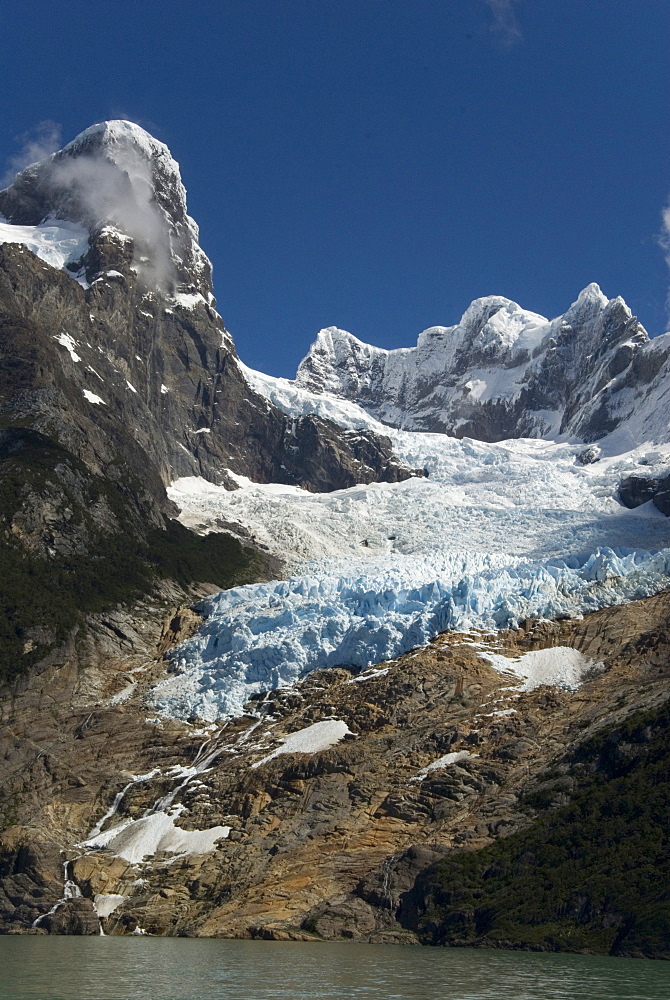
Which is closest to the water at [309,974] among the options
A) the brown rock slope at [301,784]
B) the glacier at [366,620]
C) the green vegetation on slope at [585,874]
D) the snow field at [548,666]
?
the green vegetation on slope at [585,874]

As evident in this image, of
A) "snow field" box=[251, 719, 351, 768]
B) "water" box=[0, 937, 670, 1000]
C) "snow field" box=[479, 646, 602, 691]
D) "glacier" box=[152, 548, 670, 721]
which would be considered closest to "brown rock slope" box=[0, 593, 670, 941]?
"snow field" box=[251, 719, 351, 768]

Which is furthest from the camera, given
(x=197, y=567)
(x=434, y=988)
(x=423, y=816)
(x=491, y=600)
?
(x=197, y=567)

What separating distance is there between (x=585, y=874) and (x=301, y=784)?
3080 cm

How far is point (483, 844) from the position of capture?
275ft

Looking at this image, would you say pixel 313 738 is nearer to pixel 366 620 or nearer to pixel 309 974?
pixel 366 620

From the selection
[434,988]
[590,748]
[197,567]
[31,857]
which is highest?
[197,567]

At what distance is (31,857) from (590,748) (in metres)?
47.3

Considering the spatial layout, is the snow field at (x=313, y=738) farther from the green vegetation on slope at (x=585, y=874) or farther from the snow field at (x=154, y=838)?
the green vegetation on slope at (x=585, y=874)

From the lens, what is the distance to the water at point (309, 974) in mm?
51062

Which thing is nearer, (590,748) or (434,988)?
(434,988)

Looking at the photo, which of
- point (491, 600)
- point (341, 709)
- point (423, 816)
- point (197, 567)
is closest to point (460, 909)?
point (423, 816)

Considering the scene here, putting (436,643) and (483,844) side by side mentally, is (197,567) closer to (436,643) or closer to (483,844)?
(436,643)

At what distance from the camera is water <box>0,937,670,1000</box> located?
5106cm

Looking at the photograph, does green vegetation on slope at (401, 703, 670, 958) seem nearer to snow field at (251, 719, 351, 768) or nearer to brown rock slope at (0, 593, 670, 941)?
brown rock slope at (0, 593, 670, 941)
